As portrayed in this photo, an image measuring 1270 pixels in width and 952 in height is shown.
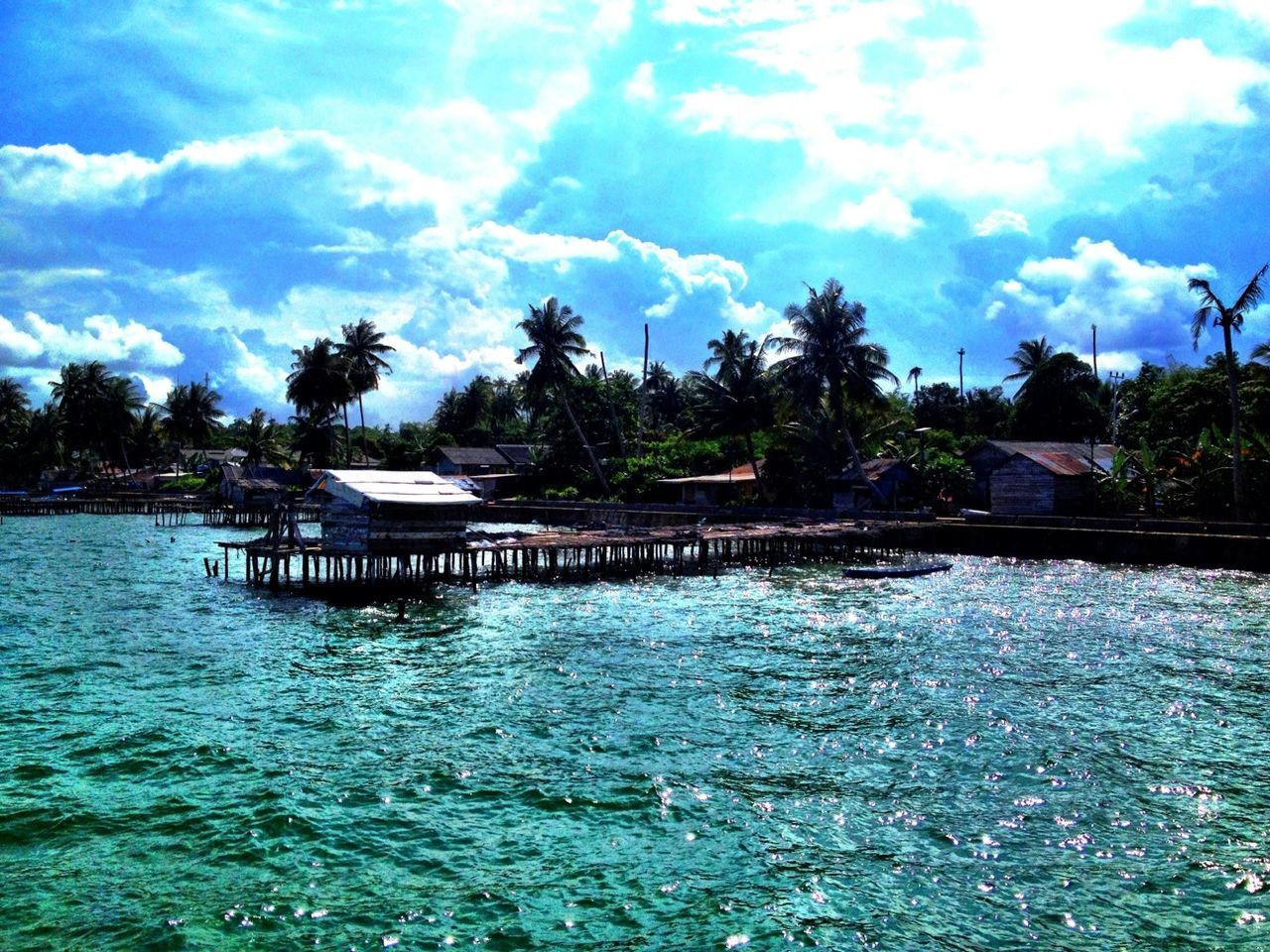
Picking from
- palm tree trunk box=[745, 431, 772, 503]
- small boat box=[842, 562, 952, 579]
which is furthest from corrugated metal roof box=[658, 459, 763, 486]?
small boat box=[842, 562, 952, 579]

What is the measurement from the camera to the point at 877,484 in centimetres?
5009

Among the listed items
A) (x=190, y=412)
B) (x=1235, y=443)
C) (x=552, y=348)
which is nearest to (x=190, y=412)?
(x=190, y=412)

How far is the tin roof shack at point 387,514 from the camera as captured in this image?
28422 mm

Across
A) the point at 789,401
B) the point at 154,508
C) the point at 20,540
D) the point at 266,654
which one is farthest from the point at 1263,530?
the point at 154,508

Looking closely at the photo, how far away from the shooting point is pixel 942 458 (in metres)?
51.0

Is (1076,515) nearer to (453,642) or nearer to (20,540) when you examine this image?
(453,642)

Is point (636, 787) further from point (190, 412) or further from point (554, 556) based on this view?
point (190, 412)

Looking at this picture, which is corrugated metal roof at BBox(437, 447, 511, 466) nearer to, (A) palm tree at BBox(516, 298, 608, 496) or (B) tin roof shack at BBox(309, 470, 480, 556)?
(A) palm tree at BBox(516, 298, 608, 496)

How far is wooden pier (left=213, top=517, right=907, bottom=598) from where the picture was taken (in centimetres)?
3016

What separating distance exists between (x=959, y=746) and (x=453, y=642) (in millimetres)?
12224

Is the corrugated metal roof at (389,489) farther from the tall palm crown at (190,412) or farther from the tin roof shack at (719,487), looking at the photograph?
the tall palm crown at (190,412)

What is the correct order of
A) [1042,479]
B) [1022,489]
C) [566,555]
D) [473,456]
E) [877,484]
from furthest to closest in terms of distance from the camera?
1. [473,456]
2. [877,484]
3. [1022,489]
4. [1042,479]
5. [566,555]

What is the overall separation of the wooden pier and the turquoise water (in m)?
7.46

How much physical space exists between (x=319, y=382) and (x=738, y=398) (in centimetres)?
3387
